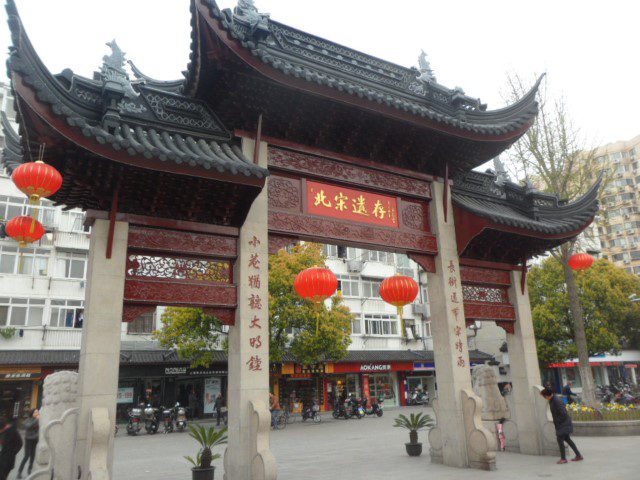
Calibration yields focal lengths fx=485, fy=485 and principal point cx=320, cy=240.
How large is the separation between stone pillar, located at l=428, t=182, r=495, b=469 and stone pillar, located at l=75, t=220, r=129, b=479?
18.9ft

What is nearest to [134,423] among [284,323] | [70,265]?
[284,323]

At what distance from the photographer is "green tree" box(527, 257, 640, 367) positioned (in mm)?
28797

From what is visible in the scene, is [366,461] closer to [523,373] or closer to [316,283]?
[523,373]

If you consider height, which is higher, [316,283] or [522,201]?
[522,201]

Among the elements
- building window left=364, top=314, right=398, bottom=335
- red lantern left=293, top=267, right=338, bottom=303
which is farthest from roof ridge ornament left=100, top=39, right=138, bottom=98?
building window left=364, top=314, right=398, bottom=335

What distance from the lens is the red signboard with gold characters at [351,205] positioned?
333 inches

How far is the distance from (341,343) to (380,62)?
641 inches

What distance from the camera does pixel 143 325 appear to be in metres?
25.5

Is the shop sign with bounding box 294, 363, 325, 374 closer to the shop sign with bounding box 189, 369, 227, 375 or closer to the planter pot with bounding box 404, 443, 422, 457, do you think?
the shop sign with bounding box 189, 369, 227, 375

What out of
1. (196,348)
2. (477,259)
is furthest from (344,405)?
(477,259)

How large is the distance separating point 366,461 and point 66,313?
743 inches

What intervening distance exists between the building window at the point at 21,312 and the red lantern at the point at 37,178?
66.8 feet

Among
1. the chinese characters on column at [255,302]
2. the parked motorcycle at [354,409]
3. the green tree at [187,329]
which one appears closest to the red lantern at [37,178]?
the chinese characters on column at [255,302]

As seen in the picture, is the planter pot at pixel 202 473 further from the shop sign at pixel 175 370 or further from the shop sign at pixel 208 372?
the shop sign at pixel 208 372
